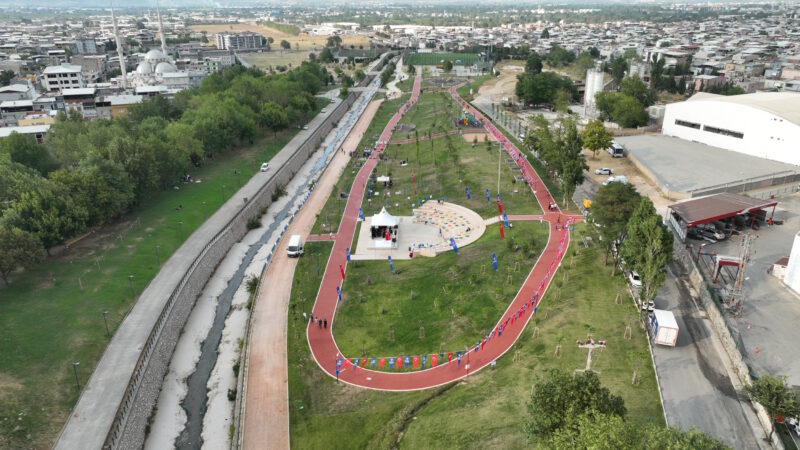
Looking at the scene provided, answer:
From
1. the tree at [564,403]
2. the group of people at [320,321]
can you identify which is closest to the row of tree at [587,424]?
the tree at [564,403]

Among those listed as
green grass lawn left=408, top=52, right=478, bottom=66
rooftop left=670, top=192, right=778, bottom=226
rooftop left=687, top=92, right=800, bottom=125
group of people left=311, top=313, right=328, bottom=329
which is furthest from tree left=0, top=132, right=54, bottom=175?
green grass lawn left=408, top=52, right=478, bottom=66

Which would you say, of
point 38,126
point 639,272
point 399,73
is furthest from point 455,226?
point 399,73

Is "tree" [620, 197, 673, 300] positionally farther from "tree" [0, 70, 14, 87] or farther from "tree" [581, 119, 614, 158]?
"tree" [0, 70, 14, 87]

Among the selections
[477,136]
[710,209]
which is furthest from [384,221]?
[477,136]

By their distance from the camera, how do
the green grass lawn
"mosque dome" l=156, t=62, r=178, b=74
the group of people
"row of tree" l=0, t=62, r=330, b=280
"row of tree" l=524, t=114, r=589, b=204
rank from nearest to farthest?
the group of people → "row of tree" l=0, t=62, r=330, b=280 → "row of tree" l=524, t=114, r=589, b=204 → "mosque dome" l=156, t=62, r=178, b=74 → the green grass lawn

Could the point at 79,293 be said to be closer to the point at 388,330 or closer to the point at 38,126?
the point at 388,330

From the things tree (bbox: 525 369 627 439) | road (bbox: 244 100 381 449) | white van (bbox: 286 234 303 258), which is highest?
tree (bbox: 525 369 627 439)
